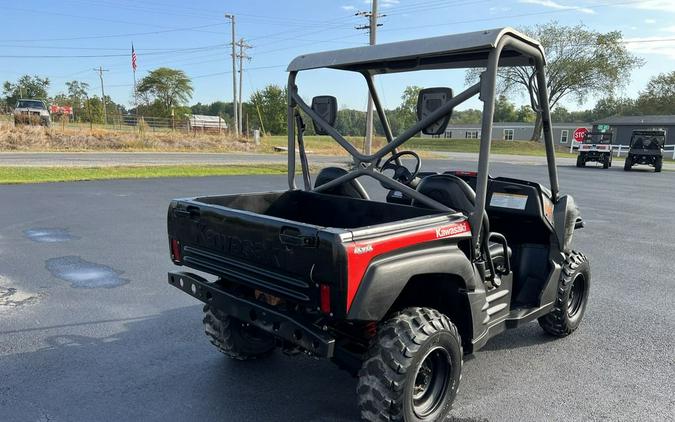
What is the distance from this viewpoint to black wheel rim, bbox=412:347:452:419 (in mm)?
2775

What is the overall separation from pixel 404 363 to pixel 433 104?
140 cm

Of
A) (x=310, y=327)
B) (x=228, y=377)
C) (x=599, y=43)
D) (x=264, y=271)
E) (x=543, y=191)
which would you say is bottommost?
(x=228, y=377)

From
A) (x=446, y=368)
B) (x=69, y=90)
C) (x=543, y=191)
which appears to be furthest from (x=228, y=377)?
(x=69, y=90)

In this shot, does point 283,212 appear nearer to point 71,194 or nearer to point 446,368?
point 446,368

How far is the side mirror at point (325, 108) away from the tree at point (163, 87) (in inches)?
2843

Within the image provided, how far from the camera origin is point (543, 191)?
12.3ft

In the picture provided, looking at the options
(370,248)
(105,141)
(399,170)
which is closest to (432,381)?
(370,248)

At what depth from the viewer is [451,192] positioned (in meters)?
3.09

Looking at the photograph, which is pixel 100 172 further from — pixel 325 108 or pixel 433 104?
pixel 433 104

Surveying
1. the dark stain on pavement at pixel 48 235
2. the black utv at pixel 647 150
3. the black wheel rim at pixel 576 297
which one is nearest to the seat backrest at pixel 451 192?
the black wheel rim at pixel 576 297

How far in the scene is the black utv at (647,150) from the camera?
25625mm

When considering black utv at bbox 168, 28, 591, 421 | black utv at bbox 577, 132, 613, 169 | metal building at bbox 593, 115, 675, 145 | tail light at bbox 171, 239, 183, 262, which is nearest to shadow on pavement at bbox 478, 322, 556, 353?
black utv at bbox 168, 28, 591, 421

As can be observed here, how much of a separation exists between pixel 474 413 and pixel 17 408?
260cm

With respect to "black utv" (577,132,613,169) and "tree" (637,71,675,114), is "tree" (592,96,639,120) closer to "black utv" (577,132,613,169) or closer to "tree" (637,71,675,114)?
"tree" (637,71,675,114)
